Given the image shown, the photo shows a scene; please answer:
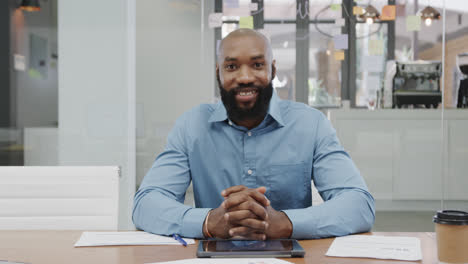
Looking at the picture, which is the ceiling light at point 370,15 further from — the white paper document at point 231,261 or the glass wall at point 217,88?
the white paper document at point 231,261

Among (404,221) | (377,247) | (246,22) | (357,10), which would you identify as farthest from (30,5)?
(404,221)

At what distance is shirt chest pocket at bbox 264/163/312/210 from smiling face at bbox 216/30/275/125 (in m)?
0.19

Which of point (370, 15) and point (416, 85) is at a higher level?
point (370, 15)

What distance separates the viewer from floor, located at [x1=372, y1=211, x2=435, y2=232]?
359cm

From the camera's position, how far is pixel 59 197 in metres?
1.54

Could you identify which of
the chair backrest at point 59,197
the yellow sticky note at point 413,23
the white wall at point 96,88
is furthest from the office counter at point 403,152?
the chair backrest at point 59,197

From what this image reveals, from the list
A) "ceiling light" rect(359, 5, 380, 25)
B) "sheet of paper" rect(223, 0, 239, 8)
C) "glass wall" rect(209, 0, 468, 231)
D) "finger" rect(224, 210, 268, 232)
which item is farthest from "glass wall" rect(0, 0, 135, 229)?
"finger" rect(224, 210, 268, 232)

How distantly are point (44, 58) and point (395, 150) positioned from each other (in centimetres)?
263

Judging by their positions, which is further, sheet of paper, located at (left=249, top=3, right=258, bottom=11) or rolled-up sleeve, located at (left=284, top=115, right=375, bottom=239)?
sheet of paper, located at (left=249, top=3, right=258, bottom=11)

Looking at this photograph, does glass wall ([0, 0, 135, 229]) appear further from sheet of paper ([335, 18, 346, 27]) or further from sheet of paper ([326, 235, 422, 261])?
sheet of paper ([326, 235, 422, 261])

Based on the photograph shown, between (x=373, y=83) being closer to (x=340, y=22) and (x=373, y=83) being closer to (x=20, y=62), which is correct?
(x=340, y=22)

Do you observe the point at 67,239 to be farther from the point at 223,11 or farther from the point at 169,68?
the point at 223,11

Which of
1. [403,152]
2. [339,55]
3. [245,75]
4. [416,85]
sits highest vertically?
[339,55]

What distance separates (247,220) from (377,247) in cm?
29
